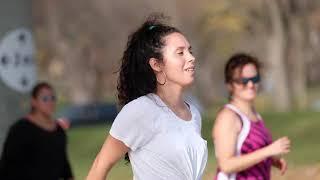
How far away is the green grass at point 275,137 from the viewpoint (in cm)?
1420

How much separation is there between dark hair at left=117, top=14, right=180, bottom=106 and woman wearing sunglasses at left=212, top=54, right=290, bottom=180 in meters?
1.33

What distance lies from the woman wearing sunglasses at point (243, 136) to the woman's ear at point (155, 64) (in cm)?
134

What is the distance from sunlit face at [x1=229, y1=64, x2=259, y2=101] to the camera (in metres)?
5.42

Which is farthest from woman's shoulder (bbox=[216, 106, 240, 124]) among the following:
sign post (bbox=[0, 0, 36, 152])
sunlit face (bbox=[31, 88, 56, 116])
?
sign post (bbox=[0, 0, 36, 152])

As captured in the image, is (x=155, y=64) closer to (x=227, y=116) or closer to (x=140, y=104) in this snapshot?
(x=140, y=104)

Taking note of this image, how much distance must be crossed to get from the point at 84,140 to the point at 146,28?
15.8 metres

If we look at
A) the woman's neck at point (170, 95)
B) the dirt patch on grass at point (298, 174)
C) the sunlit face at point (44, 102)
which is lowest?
the dirt patch on grass at point (298, 174)

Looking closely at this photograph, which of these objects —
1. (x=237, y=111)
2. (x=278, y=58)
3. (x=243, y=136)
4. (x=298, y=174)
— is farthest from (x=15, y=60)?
(x=278, y=58)

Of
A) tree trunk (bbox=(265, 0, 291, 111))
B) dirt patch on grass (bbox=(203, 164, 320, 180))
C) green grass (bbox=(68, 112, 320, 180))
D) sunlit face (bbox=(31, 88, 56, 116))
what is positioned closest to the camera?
sunlit face (bbox=(31, 88, 56, 116))

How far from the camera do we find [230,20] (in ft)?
82.2

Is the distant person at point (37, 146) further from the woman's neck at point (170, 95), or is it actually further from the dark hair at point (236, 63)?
the woman's neck at point (170, 95)

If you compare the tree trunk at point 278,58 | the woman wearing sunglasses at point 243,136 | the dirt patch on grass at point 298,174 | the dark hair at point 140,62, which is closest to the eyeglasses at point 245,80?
the woman wearing sunglasses at point 243,136

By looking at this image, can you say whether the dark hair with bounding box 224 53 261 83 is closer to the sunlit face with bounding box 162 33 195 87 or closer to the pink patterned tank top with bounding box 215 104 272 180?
the pink patterned tank top with bounding box 215 104 272 180

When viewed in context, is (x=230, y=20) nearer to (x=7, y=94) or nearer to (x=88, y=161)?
(x=88, y=161)
